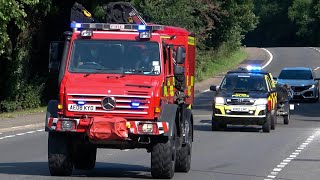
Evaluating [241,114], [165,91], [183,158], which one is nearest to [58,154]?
[165,91]

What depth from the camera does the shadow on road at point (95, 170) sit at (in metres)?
16.3

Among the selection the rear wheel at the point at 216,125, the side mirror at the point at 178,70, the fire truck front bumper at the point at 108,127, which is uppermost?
the side mirror at the point at 178,70

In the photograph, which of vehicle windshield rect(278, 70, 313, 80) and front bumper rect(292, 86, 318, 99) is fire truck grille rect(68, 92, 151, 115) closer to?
front bumper rect(292, 86, 318, 99)

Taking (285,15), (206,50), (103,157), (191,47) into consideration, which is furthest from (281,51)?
(103,157)

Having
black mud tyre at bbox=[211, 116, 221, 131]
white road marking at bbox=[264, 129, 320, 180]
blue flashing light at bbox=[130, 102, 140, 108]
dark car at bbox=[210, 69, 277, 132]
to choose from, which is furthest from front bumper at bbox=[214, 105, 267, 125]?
blue flashing light at bbox=[130, 102, 140, 108]

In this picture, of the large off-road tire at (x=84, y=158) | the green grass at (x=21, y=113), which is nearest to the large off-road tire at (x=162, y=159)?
the large off-road tire at (x=84, y=158)

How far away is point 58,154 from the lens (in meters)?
15.5

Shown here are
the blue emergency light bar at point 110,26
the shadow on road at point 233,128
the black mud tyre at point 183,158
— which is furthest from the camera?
the shadow on road at point 233,128

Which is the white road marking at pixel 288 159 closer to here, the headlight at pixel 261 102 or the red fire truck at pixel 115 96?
the red fire truck at pixel 115 96

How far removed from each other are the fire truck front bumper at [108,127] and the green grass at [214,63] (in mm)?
42034

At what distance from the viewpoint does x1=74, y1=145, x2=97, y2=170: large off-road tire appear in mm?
16766

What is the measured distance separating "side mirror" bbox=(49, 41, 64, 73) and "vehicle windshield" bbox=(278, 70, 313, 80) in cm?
3122

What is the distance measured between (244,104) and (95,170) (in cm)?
1202

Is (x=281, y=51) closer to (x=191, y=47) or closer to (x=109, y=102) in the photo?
(x=191, y=47)
